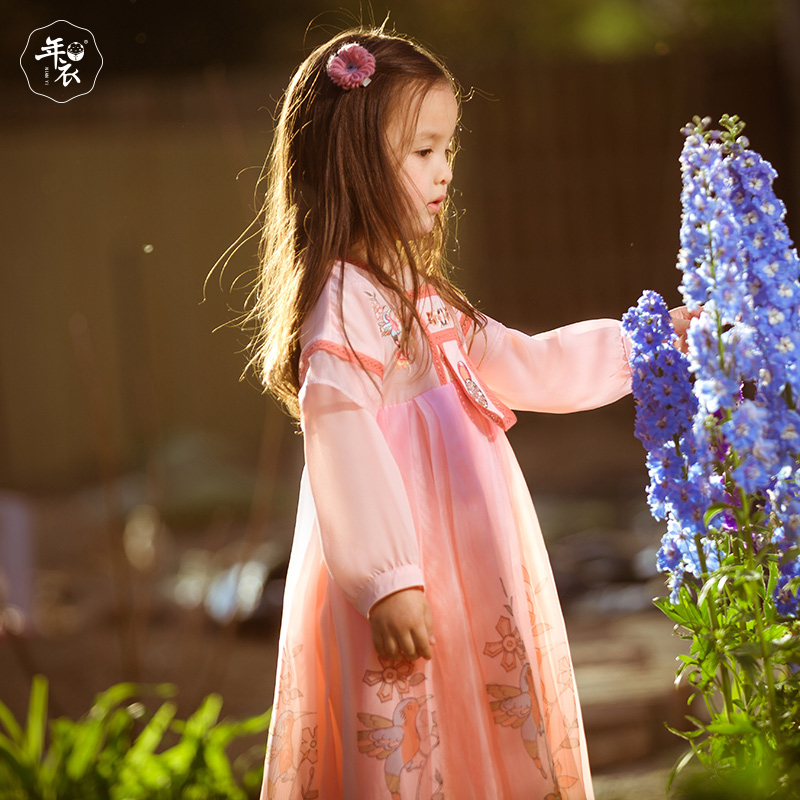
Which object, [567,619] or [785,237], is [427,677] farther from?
[567,619]

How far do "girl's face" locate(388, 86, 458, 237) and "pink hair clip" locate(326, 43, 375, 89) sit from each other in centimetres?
6

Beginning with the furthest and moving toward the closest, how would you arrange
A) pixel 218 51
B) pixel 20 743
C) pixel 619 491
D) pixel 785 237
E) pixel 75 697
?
pixel 619 491, pixel 218 51, pixel 75 697, pixel 20 743, pixel 785 237

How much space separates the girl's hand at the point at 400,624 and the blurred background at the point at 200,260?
2.12 meters

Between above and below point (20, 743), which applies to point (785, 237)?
above

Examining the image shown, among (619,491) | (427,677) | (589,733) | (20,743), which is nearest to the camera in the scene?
(427,677)

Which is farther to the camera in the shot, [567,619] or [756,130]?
[567,619]

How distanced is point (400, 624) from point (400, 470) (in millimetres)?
175

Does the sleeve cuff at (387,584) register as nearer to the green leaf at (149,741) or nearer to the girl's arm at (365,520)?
the girl's arm at (365,520)

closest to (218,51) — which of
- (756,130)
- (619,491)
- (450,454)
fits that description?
(756,130)

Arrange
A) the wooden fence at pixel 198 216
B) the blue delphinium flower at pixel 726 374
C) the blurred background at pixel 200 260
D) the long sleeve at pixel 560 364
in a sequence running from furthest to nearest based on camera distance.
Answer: the wooden fence at pixel 198 216 → the blurred background at pixel 200 260 → the long sleeve at pixel 560 364 → the blue delphinium flower at pixel 726 374

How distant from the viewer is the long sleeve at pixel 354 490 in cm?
95

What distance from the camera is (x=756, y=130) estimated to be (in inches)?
112

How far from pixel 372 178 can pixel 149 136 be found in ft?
9.65

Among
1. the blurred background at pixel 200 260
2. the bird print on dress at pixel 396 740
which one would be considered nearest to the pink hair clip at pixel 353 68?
the bird print on dress at pixel 396 740
